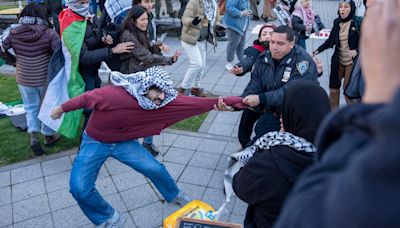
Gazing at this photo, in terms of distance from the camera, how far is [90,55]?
4438 millimetres

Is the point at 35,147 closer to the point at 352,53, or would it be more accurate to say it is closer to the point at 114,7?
the point at 114,7

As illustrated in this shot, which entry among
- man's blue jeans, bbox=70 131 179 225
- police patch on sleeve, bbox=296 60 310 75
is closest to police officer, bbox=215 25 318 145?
police patch on sleeve, bbox=296 60 310 75

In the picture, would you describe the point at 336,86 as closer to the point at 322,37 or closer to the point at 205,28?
the point at 205,28

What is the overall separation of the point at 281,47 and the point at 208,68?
16.0 feet

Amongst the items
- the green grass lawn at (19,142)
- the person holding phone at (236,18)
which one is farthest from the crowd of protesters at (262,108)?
the person holding phone at (236,18)

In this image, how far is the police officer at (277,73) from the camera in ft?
Result: 11.8

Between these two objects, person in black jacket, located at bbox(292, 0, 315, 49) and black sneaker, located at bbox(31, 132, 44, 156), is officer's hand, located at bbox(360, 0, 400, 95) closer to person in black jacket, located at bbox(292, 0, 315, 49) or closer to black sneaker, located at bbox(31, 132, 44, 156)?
black sneaker, located at bbox(31, 132, 44, 156)

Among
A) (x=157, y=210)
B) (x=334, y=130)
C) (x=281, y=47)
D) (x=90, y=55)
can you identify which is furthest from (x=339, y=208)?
(x=90, y=55)

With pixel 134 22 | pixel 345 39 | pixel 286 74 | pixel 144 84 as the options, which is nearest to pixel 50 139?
pixel 134 22

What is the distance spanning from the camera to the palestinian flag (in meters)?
4.38

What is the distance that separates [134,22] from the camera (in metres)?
4.58

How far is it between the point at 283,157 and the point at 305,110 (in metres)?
0.30

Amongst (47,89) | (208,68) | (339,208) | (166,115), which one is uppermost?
(339,208)

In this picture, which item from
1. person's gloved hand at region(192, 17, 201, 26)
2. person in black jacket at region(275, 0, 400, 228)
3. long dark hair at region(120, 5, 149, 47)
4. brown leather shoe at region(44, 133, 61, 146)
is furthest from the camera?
person's gloved hand at region(192, 17, 201, 26)
